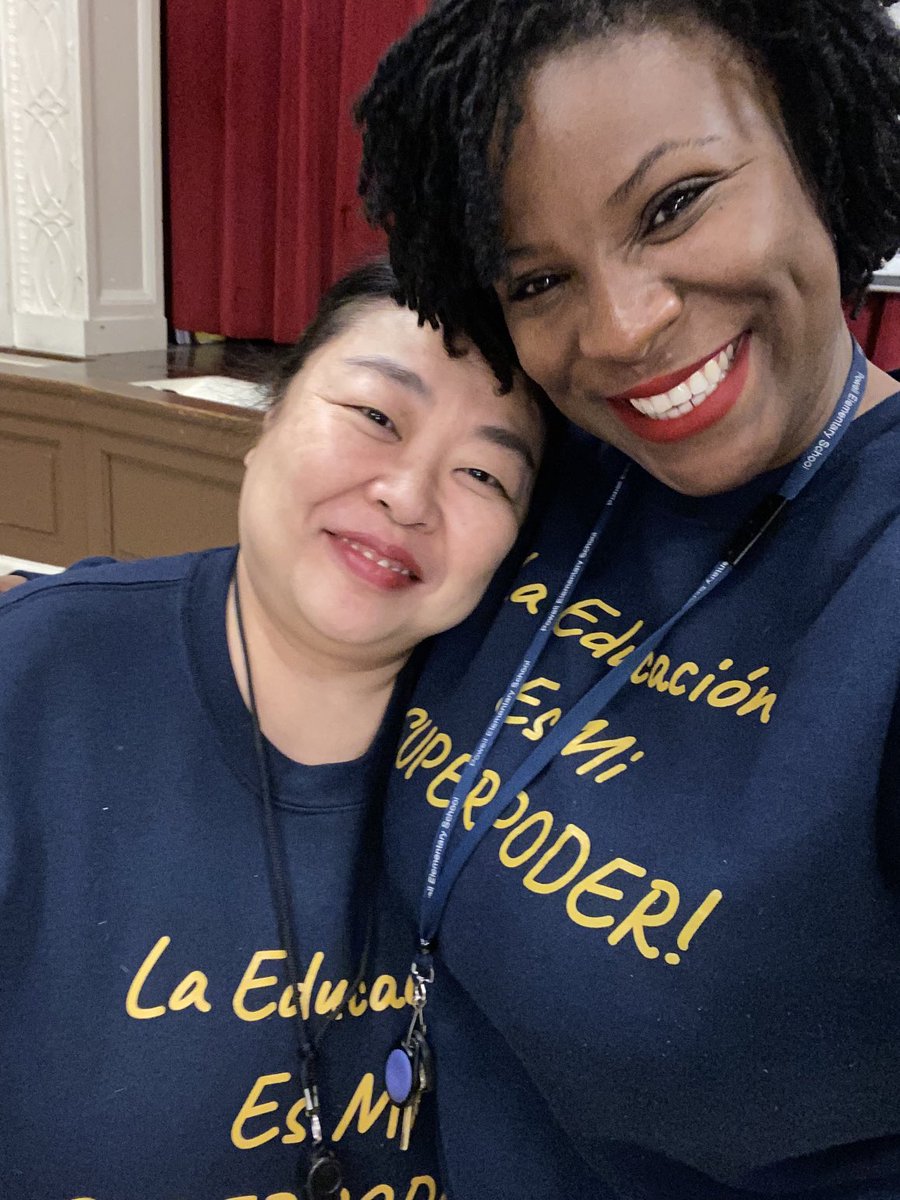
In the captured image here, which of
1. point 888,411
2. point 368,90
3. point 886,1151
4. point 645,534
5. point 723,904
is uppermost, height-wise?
point 368,90

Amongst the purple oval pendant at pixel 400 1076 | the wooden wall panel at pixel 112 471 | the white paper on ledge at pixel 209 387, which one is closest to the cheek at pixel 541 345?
the purple oval pendant at pixel 400 1076

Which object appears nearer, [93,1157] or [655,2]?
[655,2]

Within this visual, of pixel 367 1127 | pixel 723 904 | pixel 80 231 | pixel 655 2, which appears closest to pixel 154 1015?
pixel 367 1127

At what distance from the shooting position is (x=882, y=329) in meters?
2.00

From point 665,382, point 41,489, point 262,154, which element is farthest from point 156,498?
point 665,382

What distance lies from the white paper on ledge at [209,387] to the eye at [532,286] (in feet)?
4.53

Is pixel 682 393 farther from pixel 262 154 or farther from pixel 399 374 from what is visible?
pixel 262 154

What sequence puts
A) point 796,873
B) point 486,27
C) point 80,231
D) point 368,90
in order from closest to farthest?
point 796,873, point 486,27, point 368,90, point 80,231

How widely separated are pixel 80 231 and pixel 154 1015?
2487 millimetres

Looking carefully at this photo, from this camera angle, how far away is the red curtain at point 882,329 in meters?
1.98

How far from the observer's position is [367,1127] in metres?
0.84

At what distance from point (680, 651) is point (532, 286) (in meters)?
0.31

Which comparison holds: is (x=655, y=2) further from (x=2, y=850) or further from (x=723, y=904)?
(x=2, y=850)

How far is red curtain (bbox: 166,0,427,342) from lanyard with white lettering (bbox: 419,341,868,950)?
2054 mm
